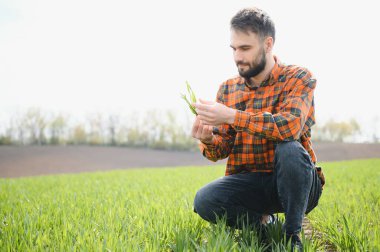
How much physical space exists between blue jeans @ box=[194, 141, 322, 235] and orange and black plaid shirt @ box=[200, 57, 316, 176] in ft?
0.36

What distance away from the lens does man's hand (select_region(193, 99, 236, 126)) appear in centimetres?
201

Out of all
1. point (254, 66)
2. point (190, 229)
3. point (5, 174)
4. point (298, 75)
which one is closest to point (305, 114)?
point (298, 75)

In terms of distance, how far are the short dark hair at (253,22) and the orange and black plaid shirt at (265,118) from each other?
296 mm

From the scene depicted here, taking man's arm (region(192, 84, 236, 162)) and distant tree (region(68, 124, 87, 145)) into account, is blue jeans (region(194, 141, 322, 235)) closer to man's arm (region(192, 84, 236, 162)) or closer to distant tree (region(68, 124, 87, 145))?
man's arm (region(192, 84, 236, 162))

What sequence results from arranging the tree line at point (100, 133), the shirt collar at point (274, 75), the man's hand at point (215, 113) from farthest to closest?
the tree line at point (100, 133), the shirt collar at point (274, 75), the man's hand at point (215, 113)

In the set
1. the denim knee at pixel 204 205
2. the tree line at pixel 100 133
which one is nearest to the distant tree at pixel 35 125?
the tree line at pixel 100 133

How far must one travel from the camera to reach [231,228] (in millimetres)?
2590

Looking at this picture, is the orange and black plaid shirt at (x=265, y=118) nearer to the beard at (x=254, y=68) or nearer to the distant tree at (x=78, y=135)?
the beard at (x=254, y=68)

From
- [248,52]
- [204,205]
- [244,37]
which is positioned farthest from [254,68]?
[204,205]

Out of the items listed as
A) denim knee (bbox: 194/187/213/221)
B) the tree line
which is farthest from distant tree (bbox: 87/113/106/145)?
denim knee (bbox: 194/187/213/221)

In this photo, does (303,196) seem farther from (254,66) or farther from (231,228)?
(254,66)

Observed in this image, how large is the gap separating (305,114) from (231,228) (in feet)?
3.63

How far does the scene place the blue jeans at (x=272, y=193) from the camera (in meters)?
2.06

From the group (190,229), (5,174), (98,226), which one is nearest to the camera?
(190,229)
